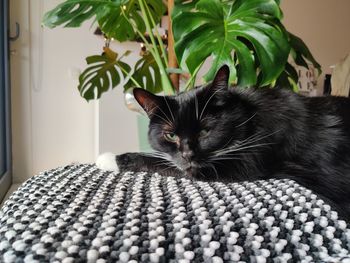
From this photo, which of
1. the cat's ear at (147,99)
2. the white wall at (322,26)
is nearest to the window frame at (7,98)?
the cat's ear at (147,99)

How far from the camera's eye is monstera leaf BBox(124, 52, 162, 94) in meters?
1.24

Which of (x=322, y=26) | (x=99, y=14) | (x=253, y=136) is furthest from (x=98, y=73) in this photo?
(x=322, y=26)

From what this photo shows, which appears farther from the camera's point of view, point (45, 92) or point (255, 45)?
point (45, 92)

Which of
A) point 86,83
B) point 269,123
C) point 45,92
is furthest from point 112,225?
point 45,92

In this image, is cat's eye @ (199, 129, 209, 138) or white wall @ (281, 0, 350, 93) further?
white wall @ (281, 0, 350, 93)

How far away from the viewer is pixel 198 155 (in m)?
0.63

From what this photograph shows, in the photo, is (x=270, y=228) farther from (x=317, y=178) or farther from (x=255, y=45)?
(x=255, y=45)

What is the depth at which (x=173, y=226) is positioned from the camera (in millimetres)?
354

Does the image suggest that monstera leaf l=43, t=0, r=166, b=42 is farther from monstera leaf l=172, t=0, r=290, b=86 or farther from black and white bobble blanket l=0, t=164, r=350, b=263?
black and white bobble blanket l=0, t=164, r=350, b=263

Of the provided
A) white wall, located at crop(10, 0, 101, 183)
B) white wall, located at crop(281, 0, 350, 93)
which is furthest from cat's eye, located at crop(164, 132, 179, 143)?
white wall, located at crop(281, 0, 350, 93)

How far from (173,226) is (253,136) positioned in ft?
1.08

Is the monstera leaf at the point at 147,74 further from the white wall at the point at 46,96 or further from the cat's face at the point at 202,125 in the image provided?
the white wall at the point at 46,96

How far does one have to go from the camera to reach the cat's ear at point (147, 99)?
682mm

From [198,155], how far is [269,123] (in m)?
0.16
